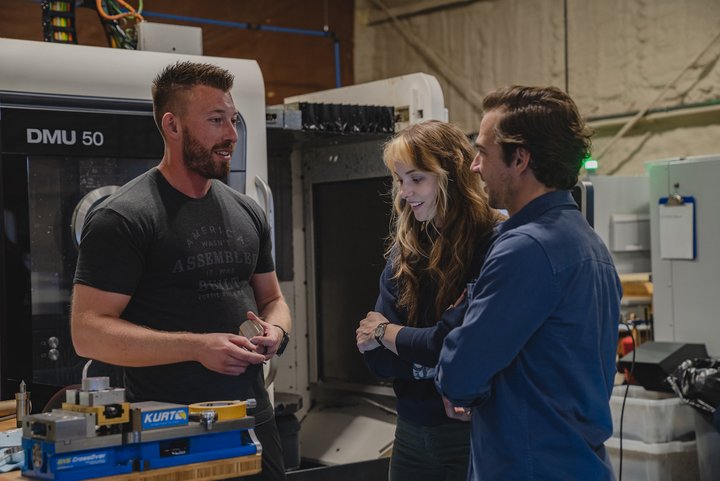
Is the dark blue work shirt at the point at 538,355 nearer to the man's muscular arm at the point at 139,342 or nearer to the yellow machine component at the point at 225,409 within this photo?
the yellow machine component at the point at 225,409

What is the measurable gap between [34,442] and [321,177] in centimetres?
288

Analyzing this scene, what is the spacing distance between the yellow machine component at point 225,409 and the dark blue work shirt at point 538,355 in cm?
40

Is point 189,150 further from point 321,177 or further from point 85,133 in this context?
point 321,177

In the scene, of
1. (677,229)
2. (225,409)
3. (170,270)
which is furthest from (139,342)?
(677,229)

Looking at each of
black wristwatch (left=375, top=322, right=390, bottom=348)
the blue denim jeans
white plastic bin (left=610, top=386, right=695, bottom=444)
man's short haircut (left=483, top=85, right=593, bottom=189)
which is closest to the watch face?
black wristwatch (left=375, top=322, right=390, bottom=348)

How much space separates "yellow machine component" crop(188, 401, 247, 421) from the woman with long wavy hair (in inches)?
21.1

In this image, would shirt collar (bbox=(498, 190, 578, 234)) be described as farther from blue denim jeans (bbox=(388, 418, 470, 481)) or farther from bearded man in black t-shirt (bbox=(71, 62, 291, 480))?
bearded man in black t-shirt (bbox=(71, 62, 291, 480))

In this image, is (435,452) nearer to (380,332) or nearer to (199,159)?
→ (380,332)

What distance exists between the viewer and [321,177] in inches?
177

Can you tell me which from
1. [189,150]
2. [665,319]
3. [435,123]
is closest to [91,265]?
[189,150]

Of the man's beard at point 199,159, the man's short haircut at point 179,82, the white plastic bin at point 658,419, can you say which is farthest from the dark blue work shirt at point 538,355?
the white plastic bin at point 658,419

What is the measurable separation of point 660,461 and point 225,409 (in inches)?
110

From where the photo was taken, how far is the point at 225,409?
6.03ft

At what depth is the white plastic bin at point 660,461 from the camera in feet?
13.4
